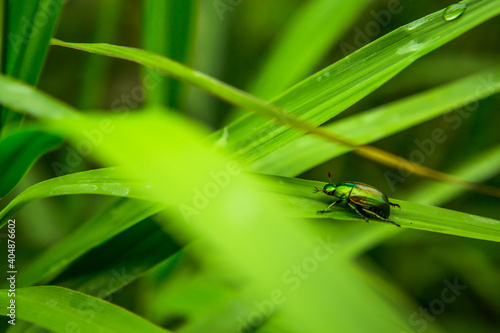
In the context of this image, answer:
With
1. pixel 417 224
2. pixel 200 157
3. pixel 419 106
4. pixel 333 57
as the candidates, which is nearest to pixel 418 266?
pixel 419 106

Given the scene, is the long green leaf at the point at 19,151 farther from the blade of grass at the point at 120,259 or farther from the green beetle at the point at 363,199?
the green beetle at the point at 363,199

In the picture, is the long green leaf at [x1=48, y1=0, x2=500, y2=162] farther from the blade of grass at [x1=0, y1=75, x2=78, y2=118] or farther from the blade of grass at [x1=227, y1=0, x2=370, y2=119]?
the blade of grass at [x1=227, y1=0, x2=370, y2=119]

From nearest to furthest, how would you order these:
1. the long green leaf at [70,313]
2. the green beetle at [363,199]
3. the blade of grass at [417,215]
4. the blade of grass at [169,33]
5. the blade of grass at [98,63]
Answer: the long green leaf at [70,313] < the blade of grass at [417,215] < the green beetle at [363,199] < the blade of grass at [169,33] < the blade of grass at [98,63]

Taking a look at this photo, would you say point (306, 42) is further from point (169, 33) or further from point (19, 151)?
point (19, 151)

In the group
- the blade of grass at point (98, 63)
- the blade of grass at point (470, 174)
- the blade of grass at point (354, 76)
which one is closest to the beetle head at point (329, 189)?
the blade of grass at point (354, 76)

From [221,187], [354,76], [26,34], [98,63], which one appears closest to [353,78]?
[354,76]

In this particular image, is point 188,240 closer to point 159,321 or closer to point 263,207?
point 263,207

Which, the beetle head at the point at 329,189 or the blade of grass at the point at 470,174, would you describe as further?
the blade of grass at the point at 470,174
